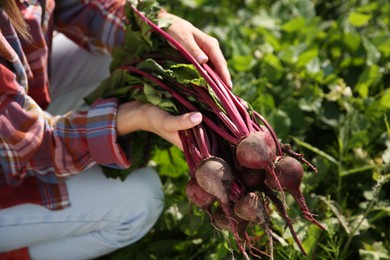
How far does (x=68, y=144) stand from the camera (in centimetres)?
145

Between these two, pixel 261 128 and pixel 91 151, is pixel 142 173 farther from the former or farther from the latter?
pixel 261 128

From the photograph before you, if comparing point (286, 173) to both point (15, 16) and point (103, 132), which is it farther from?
point (15, 16)

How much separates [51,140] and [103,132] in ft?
0.45

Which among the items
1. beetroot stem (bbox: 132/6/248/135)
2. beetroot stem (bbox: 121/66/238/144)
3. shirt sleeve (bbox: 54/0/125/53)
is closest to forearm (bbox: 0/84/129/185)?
beetroot stem (bbox: 121/66/238/144)

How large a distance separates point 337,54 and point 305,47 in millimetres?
194

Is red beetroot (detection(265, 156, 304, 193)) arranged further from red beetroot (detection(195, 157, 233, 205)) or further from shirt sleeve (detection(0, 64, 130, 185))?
shirt sleeve (detection(0, 64, 130, 185))

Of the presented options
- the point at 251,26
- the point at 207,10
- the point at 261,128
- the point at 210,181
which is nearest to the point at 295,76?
the point at 251,26

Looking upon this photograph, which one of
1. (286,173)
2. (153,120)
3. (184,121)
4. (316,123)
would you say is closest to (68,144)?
(153,120)

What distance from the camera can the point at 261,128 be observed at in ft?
4.26

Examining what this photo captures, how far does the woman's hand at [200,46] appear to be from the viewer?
142cm

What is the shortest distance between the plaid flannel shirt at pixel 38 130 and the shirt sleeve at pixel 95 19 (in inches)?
4.4

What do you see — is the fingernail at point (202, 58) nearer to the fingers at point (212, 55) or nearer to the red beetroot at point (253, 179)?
the fingers at point (212, 55)

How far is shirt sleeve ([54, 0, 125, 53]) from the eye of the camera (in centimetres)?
169

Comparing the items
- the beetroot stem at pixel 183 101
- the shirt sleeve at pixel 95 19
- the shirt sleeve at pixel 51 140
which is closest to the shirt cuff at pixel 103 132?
the shirt sleeve at pixel 51 140
